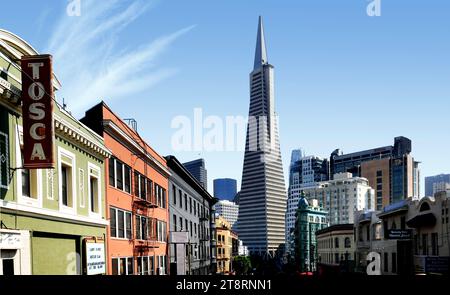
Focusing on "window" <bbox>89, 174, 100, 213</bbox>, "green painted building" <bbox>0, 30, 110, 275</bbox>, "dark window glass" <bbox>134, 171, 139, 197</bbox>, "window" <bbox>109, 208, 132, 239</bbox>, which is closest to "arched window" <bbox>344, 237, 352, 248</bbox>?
"dark window glass" <bbox>134, 171, 139, 197</bbox>

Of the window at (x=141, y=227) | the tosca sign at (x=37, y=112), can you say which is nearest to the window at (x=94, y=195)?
the window at (x=141, y=227)

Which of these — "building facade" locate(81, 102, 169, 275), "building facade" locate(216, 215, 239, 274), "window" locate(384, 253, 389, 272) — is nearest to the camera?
"building facade" locate(81, 102, 169, 275)

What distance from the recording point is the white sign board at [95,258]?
22478 mm

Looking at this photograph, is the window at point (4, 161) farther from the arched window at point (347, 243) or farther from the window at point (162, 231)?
the arched window at point (347, 243)

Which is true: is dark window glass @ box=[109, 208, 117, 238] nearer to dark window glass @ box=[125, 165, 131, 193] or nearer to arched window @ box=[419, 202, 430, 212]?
dark window glass @ box=[125, 165, 131, 193]

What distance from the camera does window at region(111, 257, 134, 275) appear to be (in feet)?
90.4

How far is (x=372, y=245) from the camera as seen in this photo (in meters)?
49.7

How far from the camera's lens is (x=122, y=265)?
29.1m

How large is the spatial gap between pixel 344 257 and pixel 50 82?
65.9m

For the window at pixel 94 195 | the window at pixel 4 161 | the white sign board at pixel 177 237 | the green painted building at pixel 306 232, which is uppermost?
the window at pixel 4 161

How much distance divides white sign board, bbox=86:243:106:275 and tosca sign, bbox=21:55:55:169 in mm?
7698

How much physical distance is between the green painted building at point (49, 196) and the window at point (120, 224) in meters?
2.10
